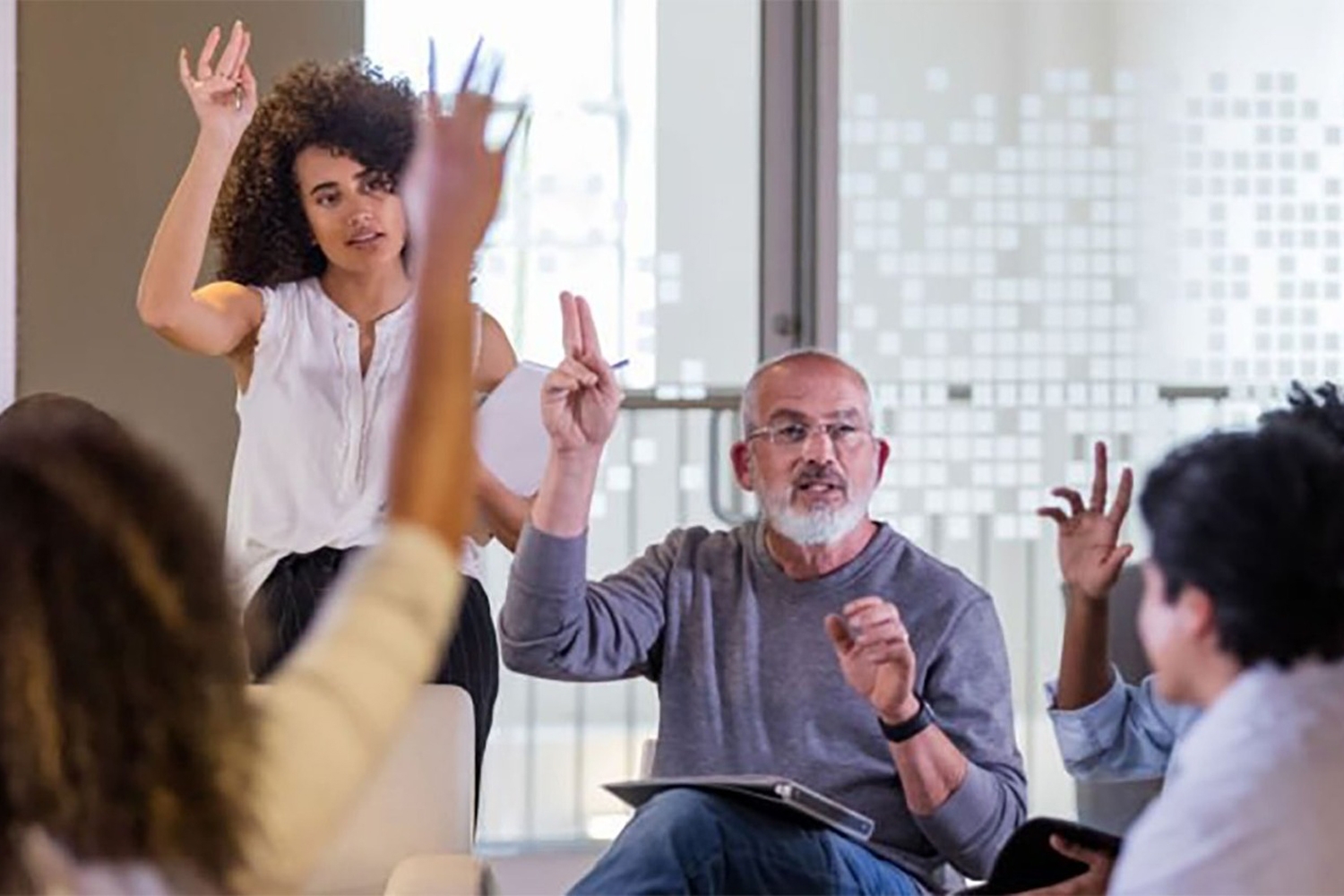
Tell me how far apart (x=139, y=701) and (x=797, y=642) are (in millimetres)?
1897

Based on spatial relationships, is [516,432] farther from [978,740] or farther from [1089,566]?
[1089,566]

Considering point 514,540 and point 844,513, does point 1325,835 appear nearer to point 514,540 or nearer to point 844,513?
point 844,513

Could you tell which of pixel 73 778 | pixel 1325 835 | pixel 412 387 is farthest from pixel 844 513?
pixel 73 778

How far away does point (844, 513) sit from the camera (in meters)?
3.10

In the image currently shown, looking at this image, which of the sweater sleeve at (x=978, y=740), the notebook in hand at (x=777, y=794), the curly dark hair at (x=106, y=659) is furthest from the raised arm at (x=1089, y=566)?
the curly dark hair at (x=106, y=659)

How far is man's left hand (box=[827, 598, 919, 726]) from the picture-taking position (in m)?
2.70

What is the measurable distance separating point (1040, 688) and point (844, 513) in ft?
6.23

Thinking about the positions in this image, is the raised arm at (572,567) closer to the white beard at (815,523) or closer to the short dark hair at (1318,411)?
the white beard at (815,523)

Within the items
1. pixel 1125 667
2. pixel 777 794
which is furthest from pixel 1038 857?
pixel 1125 667

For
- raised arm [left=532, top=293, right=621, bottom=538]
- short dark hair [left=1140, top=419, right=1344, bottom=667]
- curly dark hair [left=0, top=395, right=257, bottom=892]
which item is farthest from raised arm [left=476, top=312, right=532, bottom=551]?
curly dark hair [left=0, top=395, right=257, bottom=892]

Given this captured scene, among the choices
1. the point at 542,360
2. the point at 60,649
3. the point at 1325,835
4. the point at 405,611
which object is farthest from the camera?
the point at 542,360

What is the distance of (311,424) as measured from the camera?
3430 millimetres

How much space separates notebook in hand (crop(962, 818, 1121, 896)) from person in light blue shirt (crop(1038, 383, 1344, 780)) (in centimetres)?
40

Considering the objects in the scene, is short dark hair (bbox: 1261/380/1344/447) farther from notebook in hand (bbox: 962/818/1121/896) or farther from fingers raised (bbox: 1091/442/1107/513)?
notebook in hand (bbox: 962/818/1121/896)
